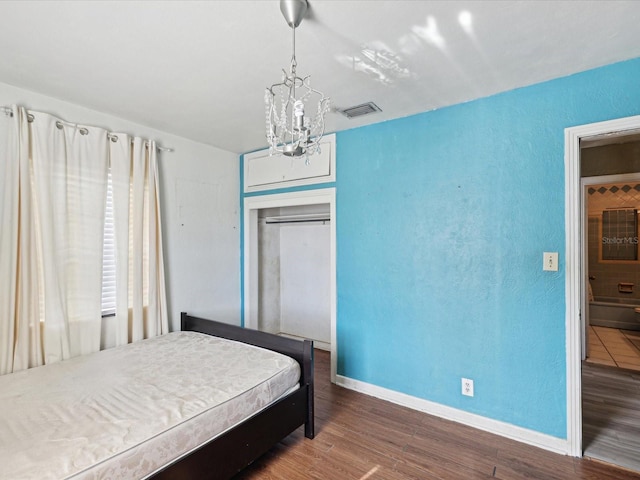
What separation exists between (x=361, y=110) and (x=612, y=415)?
313 centimetres

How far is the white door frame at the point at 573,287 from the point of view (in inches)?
81.4

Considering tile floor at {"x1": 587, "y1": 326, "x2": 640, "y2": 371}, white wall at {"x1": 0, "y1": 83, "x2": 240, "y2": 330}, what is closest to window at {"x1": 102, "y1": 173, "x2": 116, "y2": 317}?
white wall at {"x1": 0, "y1": 83, "x2": 240, "y2": 330}

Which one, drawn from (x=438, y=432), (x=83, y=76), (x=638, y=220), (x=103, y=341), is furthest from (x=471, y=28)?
(x=638, y=220)

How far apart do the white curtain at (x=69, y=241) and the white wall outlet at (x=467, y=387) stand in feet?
8.64

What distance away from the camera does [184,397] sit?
180 cm

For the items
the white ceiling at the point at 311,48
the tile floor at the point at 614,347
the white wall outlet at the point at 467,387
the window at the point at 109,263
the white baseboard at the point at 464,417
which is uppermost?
the white ceiling at the point at 311,48

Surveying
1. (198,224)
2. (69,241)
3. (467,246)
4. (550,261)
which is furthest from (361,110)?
(69,241)

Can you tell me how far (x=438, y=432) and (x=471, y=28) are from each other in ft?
8.46

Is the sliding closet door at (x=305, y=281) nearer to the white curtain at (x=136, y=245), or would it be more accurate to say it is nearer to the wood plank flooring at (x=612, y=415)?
the white curtain at (x=136, y=245)

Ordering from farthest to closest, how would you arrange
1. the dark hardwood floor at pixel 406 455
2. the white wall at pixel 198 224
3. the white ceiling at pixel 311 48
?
the white wall at pixel 198 224 → the dark hardwood floor at pixel 406 455 → the white ceiling at pixel 311 48

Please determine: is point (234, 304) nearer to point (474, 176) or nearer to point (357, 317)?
point (357, 317)

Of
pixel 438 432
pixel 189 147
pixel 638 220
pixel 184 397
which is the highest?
pixel 189 147

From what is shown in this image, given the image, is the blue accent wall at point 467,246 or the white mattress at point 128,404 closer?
the white mattress at point 128,404

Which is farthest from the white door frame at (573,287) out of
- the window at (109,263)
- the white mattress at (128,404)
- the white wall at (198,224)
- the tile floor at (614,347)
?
the window at (109,263)
